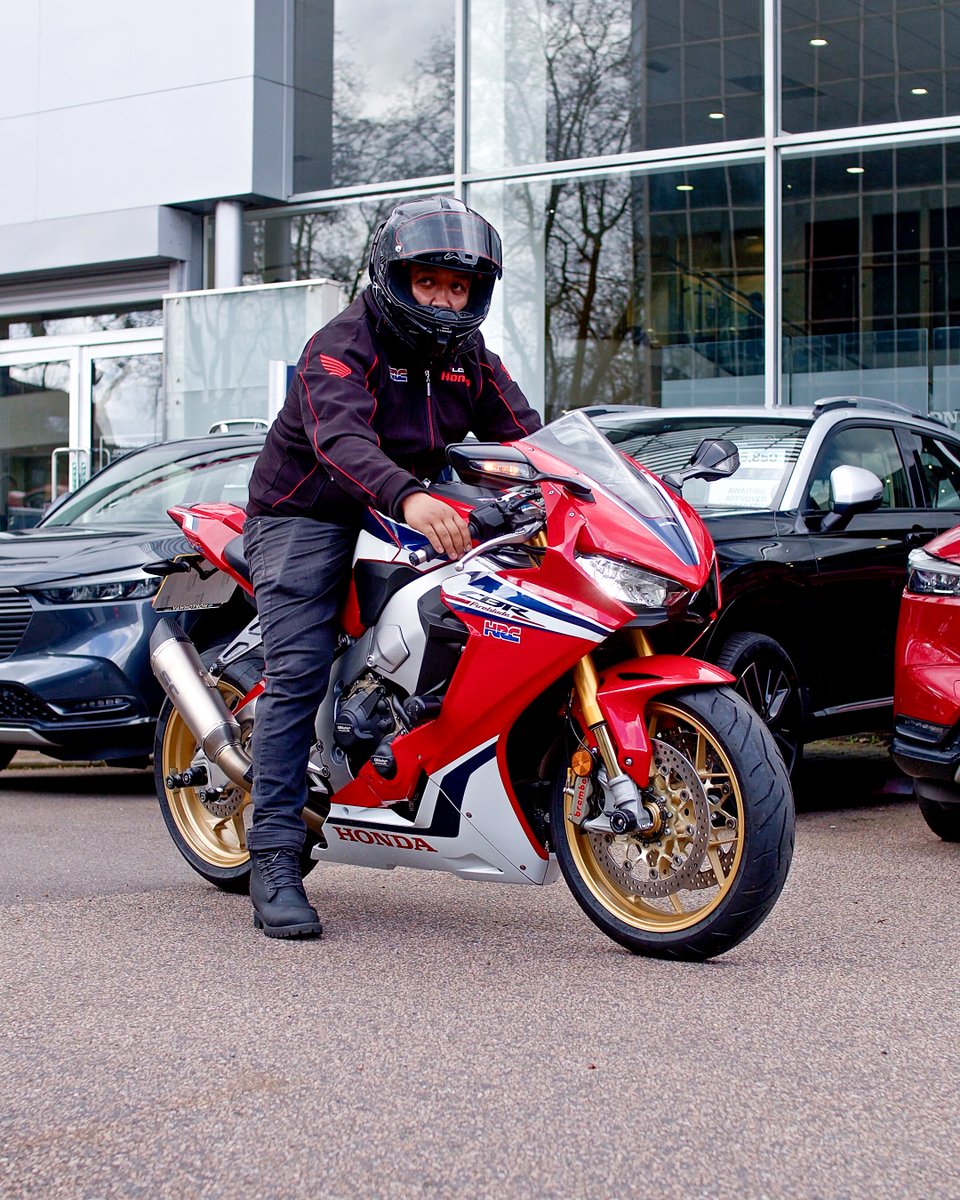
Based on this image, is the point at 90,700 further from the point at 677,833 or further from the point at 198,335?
the point at 198,335

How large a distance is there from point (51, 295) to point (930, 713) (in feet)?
42.4

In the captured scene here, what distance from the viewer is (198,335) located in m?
15.4

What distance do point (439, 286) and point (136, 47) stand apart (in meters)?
12.2

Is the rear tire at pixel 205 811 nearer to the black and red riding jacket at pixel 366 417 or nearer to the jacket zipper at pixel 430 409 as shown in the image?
the black and red riding jacket at pixel 366 417

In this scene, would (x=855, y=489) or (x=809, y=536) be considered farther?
(x=809, y=536)

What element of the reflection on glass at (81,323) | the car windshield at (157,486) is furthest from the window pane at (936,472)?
the reflection on glass at (81,323)

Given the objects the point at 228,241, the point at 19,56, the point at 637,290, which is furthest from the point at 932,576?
the point at 19,56

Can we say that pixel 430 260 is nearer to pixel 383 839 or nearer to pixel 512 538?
pixel 512 538

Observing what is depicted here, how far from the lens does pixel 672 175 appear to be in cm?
1377

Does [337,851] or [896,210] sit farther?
[896,210]

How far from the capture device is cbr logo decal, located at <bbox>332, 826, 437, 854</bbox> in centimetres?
441

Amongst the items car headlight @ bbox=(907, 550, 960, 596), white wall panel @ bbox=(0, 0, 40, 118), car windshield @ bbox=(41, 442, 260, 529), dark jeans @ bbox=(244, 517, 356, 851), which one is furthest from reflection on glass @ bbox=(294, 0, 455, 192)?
dark jeans @ bbox=(244, 517, 356, 851)

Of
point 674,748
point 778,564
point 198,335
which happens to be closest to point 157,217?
point 198,335

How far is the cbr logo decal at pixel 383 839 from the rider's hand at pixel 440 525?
2.69 ft
